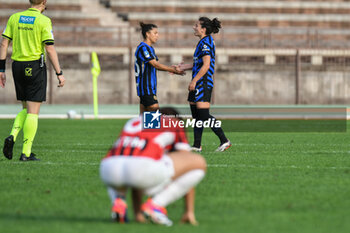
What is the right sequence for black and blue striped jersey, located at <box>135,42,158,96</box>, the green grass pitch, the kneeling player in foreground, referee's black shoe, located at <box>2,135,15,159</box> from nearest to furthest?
1. the kneeling player in foreground
2. the green grass pitch
3. referee's black shoe, located at <box>2,135,15,159</box>
4. black and blue striped jersey, located at <box>135,42,158,96</box>

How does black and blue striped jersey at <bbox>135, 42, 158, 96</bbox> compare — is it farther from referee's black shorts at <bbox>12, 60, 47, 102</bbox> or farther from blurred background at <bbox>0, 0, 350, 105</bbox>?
blurred background at <bbox>0, 0, 350, 105</bbox>

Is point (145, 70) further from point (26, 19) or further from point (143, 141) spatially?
point (143, 141)

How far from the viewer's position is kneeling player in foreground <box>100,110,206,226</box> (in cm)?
548

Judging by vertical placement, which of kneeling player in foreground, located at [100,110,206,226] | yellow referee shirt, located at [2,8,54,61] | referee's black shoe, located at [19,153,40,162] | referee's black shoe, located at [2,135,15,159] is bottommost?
referee's black shoe, located at [19,153,40,162]

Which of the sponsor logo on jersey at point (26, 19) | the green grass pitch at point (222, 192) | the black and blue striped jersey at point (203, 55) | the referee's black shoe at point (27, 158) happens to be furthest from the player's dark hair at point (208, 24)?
the referee's black shoe at point (27, 158)

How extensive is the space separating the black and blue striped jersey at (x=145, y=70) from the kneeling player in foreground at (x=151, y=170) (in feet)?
19.1

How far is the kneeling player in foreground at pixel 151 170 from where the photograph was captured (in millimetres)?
5484

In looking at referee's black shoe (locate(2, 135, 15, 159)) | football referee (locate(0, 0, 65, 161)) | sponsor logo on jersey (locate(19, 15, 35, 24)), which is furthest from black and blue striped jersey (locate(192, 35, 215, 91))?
referee's black shoe (locate(2, 135, 15, 159))

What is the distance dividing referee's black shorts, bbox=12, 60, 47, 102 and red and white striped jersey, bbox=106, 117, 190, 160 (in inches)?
193

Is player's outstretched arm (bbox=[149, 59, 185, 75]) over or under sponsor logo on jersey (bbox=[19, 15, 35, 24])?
under

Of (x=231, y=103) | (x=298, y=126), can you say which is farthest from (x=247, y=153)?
(x=231, y=103)

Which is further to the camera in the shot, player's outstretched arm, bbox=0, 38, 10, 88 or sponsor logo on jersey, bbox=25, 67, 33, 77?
player's outstretched arm, bbox=0, 38, 10, 88

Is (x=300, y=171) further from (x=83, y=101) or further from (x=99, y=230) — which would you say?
(x=83, y=101)

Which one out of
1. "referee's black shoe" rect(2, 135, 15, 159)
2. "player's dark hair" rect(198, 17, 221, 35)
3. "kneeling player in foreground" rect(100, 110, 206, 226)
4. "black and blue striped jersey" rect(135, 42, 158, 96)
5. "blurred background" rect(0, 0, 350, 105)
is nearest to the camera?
"kneeling player in foreground" rect(100, 110, 206, 226)
